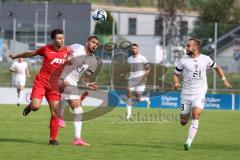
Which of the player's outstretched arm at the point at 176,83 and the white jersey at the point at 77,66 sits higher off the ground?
the white jersey at the point at 77,66

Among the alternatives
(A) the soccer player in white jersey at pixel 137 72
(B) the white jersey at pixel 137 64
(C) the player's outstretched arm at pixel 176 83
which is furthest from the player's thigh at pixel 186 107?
(B) the white jersey at pixel 137 64

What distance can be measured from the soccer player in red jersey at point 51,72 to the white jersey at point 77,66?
233 mm

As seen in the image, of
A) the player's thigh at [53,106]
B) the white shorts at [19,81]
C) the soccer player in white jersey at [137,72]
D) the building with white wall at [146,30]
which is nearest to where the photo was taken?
the player's thigh at [53,106]

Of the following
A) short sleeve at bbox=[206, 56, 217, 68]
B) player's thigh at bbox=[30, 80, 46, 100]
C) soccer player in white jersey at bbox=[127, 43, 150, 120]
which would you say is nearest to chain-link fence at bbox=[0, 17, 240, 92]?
soccer player in white jersey at bbox=[127, 43, 150, 120]

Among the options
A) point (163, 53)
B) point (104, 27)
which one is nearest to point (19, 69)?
point (163, 53)

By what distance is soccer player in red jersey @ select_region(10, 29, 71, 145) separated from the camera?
1553 centimetres

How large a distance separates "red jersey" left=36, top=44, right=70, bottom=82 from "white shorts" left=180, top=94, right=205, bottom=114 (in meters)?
2.69

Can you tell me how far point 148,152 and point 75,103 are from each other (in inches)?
89.5

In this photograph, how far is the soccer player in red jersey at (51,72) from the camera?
1553cm

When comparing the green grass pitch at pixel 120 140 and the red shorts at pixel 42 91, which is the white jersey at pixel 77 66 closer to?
the red shorts at pixel 42 91

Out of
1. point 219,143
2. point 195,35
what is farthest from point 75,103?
point 195,35

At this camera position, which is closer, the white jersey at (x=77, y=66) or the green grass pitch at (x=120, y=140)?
the green grass pitch at (x=120, y=140)

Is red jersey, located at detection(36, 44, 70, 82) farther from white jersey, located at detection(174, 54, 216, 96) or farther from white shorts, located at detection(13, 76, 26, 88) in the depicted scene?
white shorts, located at detection(13, 76, 26, 88)

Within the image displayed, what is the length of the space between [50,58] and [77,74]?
98 cm
